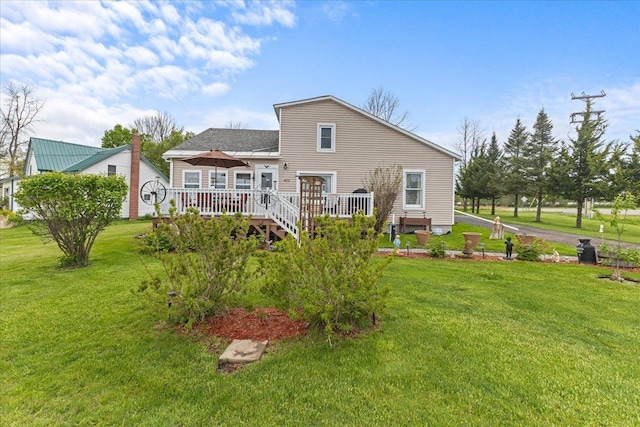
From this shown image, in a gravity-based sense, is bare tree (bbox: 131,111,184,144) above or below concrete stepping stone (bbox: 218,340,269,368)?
above

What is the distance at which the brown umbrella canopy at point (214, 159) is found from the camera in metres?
8.79

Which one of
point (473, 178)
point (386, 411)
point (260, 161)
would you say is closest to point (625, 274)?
point (386, 411)

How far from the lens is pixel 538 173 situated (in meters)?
21.4

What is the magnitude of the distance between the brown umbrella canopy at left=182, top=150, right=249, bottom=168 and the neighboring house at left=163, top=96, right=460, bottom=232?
3.17 meters

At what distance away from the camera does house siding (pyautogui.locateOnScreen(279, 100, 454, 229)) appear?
41.4ft

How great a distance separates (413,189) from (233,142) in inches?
328

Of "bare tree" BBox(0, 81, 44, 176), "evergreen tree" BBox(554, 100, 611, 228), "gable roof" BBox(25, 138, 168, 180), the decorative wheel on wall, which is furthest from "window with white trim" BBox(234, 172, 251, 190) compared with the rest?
"bare tree" BBox(0, 81, 44, 176)

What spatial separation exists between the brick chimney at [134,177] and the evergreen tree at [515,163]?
88.7ft

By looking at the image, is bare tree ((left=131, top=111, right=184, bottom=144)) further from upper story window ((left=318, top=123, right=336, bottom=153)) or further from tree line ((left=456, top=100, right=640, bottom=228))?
tree line ((left=456, top=100, right=640, bottom=228))

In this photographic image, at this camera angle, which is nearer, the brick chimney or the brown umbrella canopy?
the brown umbrella canopy

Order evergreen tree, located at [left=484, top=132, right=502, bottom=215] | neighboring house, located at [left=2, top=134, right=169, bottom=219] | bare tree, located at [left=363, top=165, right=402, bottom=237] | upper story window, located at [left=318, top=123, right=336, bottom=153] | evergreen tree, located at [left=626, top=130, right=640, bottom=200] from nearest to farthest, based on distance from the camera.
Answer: bare tree, located at [left=363, top=165, right=402, bottom=237]
upper story window, located at [left=318, top=123, right=336, bottom=153]
evergreen tree, located at [left=626, top=130, right=640, bottom=200]
neighboring house, located at [left=2, top=134, right=169, bottom=219]
evergreen tree, located at [left=484, top=132, right=502, bottom=215]

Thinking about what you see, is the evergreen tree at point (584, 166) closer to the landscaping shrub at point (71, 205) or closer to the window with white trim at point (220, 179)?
the window with white trim at point (220, 179)

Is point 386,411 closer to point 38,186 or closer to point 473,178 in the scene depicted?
point 38,186

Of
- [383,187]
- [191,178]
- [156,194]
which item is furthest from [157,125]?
[383,187]
